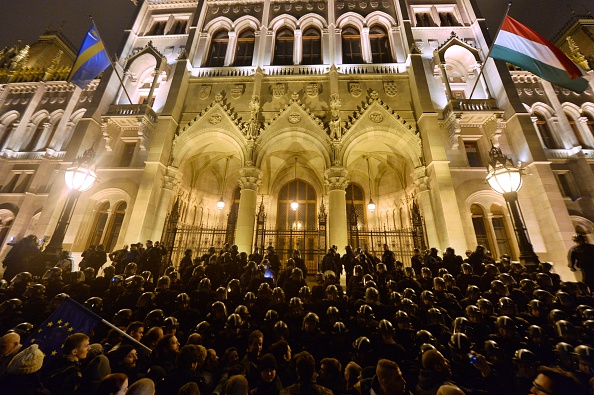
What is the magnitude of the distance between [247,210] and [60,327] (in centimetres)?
1046

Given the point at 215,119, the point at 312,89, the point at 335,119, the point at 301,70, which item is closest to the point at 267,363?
the point at 335,119

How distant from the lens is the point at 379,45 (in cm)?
1900

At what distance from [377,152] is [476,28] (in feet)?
36.7

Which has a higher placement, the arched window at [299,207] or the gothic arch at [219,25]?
the gothic arch at [219,25]

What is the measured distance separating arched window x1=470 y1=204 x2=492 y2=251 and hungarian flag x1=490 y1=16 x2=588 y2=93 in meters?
6.53

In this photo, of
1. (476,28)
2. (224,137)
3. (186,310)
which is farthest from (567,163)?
(186,310)

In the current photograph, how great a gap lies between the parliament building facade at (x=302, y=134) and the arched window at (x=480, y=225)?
65mm

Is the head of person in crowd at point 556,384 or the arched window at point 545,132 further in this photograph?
the arched window at point 545,132

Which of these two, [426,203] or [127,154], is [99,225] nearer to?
[127,154]

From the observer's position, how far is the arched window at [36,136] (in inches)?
758

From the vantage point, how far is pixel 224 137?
612 inches

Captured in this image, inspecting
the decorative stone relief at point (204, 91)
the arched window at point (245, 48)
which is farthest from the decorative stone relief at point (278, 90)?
the decorative stone relief at point (204, 91)

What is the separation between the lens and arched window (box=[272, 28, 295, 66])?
61.6ft

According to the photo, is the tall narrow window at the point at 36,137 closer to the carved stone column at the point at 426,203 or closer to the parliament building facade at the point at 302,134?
the parliament building facade at the point at 302,134
